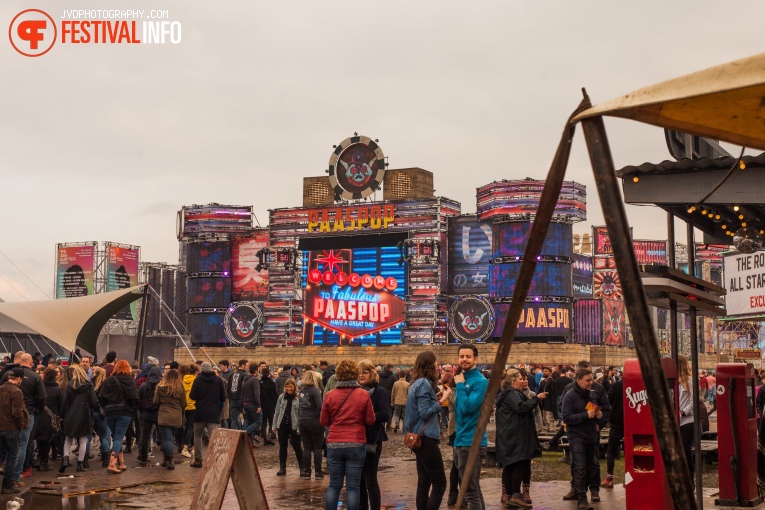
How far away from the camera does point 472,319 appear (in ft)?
187

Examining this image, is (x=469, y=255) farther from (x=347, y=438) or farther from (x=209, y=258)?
(x=347, y=438)

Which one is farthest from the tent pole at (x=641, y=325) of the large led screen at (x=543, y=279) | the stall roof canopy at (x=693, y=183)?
the large led screen at (x=543, y=279)

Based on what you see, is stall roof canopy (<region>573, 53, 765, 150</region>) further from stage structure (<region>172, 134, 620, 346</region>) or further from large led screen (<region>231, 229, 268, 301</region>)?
large led screen (<region>231, 229, 268, 301</region>)

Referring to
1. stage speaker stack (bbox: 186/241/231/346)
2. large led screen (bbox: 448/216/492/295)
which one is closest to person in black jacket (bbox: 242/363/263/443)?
large led screen (bbox: 448/216/492/295)

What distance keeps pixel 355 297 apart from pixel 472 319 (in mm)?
7436

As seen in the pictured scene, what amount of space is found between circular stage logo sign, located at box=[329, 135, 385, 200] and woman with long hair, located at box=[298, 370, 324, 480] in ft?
160

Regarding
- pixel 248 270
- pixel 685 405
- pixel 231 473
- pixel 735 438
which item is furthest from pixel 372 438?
pixel 248 270

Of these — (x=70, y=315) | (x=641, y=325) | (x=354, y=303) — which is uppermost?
(x=354, y=303)

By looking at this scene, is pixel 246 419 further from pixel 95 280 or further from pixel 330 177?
pixel 95 280

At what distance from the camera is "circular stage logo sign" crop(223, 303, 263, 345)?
6544cm

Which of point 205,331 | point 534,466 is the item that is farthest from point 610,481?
point 205,331

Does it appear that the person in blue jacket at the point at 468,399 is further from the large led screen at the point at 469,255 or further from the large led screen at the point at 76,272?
the large led screen at the point at 76,272

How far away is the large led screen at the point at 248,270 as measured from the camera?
225 feet

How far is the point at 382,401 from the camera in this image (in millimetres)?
11281
